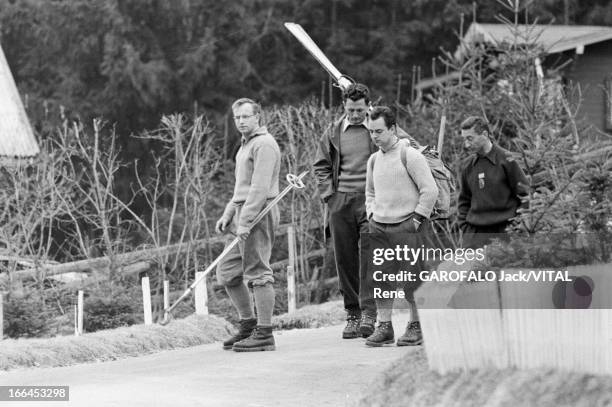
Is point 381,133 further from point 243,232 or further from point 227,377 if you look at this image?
point 227,377

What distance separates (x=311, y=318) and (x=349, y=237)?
2.13 metres

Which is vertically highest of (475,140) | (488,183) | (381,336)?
(475,140)

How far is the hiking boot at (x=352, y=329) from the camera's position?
10.6 metres

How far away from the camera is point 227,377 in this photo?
8.48 meters

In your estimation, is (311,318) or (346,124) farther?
(311,318)

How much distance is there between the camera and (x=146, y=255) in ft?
52.1

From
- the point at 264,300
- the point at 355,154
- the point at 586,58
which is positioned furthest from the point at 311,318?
the point at 586,58

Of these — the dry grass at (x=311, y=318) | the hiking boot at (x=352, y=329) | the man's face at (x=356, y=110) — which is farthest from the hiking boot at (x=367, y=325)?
the dry grass at (x=311, y=318)

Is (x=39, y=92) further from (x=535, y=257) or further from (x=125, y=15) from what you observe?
(x=535, y=257)

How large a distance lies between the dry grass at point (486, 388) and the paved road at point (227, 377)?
410 mm

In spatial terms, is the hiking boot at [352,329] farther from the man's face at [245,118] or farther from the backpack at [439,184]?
the man's face at [245,118]

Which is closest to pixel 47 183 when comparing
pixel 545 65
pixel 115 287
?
pixel 115 287

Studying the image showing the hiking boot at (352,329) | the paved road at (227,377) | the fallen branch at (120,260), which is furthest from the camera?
the fallen branch at (120,260)

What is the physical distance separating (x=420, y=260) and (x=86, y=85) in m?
27.5
